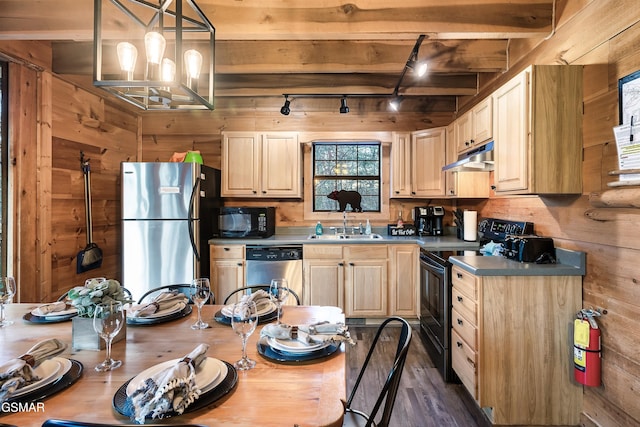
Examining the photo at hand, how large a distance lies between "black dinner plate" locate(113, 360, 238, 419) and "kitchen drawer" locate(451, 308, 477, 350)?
1598 mm

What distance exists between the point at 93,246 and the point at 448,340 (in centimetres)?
334

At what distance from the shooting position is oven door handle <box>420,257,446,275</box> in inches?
96.3

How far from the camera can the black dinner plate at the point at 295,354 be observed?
111 centimetres

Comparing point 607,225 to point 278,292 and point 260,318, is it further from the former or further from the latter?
point 260,318

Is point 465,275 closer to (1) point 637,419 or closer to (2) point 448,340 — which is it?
(2) point 448,340

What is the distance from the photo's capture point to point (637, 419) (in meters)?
1.55

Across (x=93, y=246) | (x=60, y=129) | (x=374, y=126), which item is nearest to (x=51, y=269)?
(x=93, y=246)

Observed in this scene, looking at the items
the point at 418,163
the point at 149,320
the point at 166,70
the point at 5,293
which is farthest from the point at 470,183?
the point at 5,293

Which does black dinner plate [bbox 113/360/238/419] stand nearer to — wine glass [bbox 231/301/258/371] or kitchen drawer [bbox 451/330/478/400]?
wine glass [bbox 231/301/258/371]

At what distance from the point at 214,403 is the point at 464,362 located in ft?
5.99

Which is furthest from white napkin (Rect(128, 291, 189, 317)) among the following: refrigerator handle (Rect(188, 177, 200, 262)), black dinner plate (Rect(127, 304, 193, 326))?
refrigerator handle (Rect(188, 177, 200, 262))

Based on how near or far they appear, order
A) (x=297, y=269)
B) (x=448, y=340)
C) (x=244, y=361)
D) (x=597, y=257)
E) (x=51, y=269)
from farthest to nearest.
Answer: (x=297, y=269)
(x=51, y=269)
(x=448, y=340)
(x=597, y=257)
(x=244, y=361)

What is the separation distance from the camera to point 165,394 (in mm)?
809

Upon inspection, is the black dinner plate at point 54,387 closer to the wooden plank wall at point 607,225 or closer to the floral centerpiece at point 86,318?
the floral centerpiece at point 86,318
